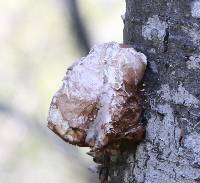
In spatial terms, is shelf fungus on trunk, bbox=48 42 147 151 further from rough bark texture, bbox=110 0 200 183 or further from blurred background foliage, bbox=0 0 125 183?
blurred background foliage, bbox=0 0 125 183

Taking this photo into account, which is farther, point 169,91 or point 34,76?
point 34,76

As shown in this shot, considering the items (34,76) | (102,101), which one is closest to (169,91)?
(102,101)

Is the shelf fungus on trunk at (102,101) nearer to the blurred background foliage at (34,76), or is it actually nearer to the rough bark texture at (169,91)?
the rough bark texture at (169,91)

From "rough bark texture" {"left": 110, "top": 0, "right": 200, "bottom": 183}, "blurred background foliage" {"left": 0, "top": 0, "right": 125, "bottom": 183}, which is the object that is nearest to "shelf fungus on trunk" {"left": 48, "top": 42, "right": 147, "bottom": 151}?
"rough bark texture" {"left": 110, "top": 0, "right": 200, "bottom": 183}

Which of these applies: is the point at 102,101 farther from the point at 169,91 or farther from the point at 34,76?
the point at 34,76

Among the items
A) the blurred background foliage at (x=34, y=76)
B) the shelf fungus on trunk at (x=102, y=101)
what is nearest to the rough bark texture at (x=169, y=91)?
the shelf fungus on trunk at (x=102, y=101)

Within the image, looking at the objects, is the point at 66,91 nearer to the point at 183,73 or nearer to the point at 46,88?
the point at 183,73

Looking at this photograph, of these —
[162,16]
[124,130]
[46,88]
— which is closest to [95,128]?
[124,130]
